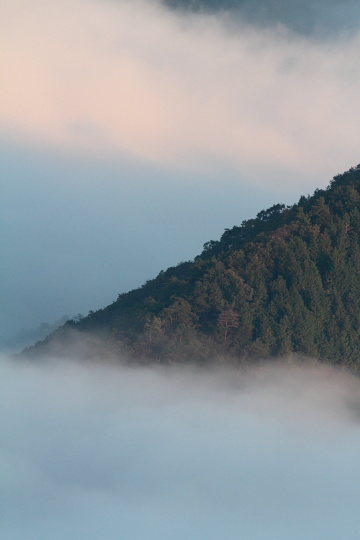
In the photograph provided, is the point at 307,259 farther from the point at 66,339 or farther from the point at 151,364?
the point at 66,339

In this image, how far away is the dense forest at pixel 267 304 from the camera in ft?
194

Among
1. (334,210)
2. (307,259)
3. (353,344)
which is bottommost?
(353,344)

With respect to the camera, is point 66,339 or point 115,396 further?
point 66,339

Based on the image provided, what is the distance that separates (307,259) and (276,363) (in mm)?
7541

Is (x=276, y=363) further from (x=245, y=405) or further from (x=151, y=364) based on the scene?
(x=151, y=364)

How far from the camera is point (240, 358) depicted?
193ft

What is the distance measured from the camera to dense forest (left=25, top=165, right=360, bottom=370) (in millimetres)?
59000

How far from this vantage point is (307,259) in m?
61.8

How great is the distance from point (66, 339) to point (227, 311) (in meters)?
14.6

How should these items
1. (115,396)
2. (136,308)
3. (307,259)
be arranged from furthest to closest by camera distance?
(136,308), (307,259), (115,396)

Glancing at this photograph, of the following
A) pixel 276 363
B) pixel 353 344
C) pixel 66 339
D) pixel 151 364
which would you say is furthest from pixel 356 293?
pixel 66 339

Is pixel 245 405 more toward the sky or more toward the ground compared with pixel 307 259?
more toward the ground

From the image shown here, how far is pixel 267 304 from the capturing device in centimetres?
6041

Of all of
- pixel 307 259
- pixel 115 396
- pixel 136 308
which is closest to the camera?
pixel 115 396
